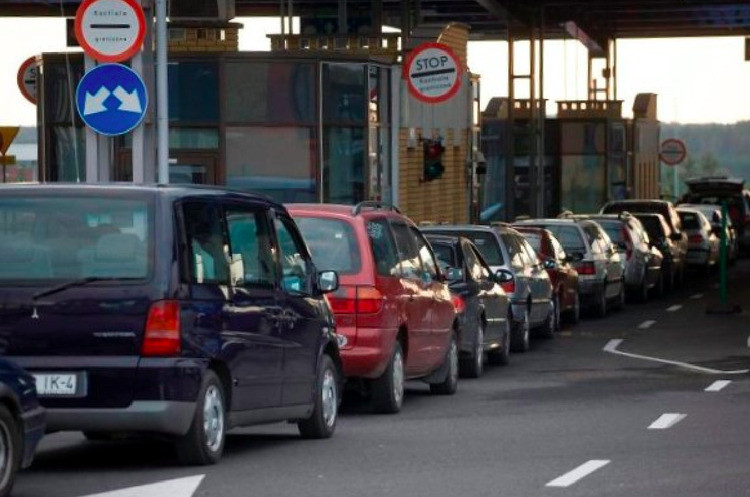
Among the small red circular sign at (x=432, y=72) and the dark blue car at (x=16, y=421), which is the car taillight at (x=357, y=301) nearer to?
the dark blue car at (x=16, y=421)

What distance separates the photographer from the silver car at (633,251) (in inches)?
1430

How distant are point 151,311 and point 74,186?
934 mm

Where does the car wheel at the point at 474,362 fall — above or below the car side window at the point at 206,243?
below

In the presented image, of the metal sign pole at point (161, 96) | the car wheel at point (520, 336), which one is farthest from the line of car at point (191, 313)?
the car wheel at point (520, 336)

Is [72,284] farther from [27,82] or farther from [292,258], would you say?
[27,82]

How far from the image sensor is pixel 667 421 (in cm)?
1543

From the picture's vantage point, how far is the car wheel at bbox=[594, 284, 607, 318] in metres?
31.9

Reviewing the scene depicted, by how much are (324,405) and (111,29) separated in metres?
5.87

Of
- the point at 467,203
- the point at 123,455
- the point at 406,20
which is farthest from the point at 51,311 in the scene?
the point at 467,203

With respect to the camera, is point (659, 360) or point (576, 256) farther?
point (576, 256)

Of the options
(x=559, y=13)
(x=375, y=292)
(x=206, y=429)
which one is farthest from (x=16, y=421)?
(x=559, y=13)

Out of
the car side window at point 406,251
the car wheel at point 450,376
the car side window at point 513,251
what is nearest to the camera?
the car side window at point 406,251

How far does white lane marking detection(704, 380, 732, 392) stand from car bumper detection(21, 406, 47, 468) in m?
8.79

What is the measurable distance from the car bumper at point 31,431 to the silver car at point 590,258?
1962cm
